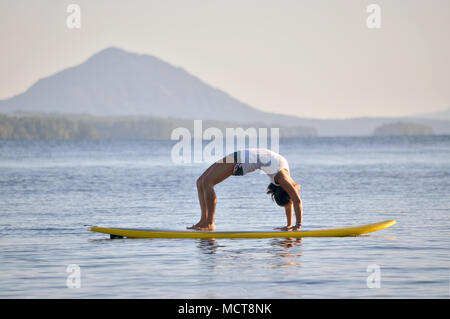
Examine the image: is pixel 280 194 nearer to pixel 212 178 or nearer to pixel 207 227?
pixel 212 178

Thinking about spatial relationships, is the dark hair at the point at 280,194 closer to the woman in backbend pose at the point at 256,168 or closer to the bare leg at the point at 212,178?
the woman in backbend pose at the point at 256,168

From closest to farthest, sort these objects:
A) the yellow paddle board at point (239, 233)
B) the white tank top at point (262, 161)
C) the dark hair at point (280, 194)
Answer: the white tank top at point (262, 161)
the yellow paddle board at point (239, 233)
the dark hair at point (280, 194)

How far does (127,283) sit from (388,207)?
1280 centimetres

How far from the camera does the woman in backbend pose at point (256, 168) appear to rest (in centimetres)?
1360

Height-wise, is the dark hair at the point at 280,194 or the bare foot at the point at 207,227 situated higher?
the dark hair at the point at 280,194

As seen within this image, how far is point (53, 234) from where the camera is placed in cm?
1597

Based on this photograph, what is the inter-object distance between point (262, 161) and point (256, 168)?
0.71ft

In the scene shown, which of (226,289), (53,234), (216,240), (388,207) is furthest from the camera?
(388,207)

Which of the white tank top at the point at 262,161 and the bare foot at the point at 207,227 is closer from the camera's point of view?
the white tank top at the point at 262,161

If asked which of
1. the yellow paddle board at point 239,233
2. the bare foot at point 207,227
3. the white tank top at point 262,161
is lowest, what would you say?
the yellow paddle board at point 239,233

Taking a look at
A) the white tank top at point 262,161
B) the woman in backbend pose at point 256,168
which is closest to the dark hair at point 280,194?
the woman in backbend pose at point 256,168

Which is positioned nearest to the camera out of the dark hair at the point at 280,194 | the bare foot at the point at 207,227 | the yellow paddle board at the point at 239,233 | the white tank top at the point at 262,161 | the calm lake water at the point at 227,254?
the calm lake water at the point at 227,254
